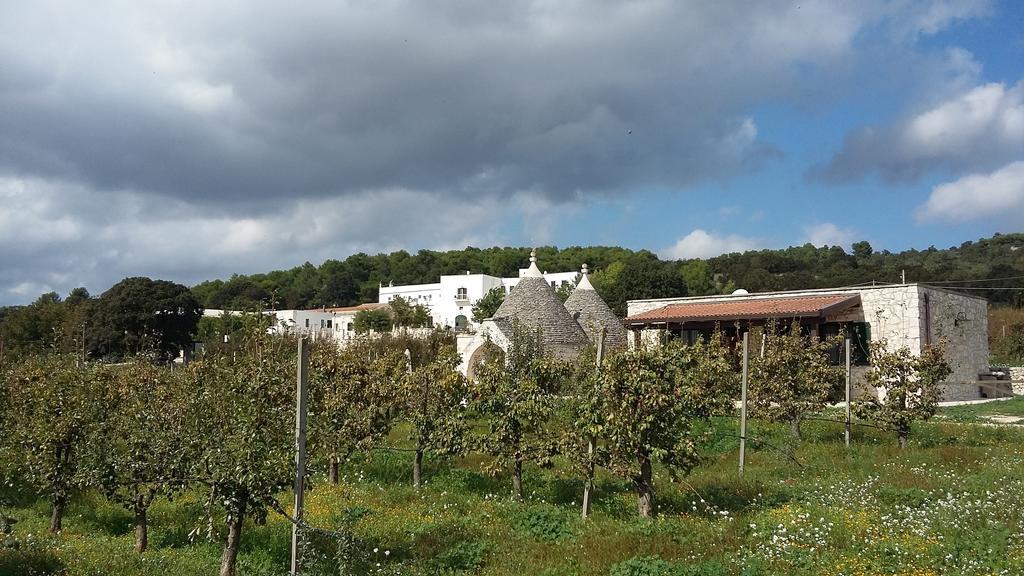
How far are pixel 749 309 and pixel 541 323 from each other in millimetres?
8255

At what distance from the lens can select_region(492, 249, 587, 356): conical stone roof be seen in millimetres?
28094

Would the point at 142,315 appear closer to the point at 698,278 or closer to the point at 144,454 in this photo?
the point at 144,454

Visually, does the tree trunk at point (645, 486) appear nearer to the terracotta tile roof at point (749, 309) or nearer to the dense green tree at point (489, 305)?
the terracotta tile roof at point (749, 309)

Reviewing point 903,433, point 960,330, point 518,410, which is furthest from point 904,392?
point 960,330

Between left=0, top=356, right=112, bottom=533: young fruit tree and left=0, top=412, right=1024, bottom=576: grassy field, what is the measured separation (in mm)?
626

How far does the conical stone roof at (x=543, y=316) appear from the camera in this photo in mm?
28094

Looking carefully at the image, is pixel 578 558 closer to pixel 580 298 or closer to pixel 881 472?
pixel 881 472

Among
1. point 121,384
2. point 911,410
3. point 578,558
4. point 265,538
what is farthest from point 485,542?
point 911,410

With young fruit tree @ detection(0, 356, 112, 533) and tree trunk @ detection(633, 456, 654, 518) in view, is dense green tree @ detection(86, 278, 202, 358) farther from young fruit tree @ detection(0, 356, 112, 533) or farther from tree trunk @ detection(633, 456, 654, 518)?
tree trunk @ detection(633, 456, 654, 518)

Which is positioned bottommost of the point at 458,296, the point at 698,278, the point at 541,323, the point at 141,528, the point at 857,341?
the point at 141,528

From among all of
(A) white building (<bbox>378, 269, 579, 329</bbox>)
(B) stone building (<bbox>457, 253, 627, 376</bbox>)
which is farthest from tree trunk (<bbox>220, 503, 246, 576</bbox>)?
(A) white building (<bbox>378, 269, 579, 329</bbox>)

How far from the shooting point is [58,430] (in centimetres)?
1052

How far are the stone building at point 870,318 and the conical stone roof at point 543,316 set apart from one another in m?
2.60

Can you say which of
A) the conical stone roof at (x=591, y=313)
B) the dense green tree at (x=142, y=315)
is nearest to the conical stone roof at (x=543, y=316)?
the conical stone roof at (x=591, y=313)
